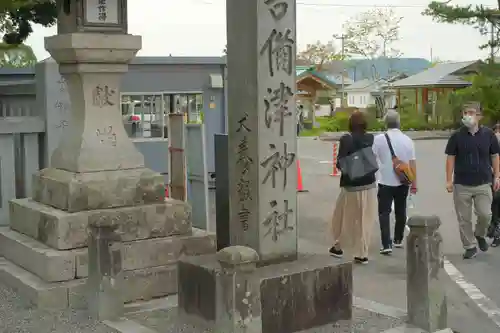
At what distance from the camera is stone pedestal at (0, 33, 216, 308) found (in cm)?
643

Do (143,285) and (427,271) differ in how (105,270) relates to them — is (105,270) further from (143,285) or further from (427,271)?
(427,271)

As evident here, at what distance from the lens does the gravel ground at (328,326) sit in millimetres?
5448

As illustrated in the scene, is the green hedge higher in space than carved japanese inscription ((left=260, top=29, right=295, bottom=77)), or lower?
lower

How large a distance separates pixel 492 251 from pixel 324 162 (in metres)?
15.0

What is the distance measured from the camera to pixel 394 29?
58.2m

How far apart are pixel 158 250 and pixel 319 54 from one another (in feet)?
203

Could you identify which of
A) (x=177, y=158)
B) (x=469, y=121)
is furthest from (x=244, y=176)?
(x=469, y=121)

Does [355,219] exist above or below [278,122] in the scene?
below

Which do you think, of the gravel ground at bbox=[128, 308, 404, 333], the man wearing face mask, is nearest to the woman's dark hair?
the man wearing face mask

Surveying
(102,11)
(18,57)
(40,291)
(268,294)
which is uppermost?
(18,57)

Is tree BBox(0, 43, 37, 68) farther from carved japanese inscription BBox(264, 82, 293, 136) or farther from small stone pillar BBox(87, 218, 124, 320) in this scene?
carved japanese inscription BBox(264, 82, 293, 136)

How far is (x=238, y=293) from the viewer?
468cm

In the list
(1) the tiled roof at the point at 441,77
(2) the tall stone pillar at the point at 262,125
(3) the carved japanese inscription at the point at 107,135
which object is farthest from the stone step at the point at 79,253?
(1) the tiled roof at the point at 441,77

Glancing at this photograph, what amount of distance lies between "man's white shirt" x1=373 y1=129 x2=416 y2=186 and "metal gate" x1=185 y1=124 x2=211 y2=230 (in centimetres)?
216
